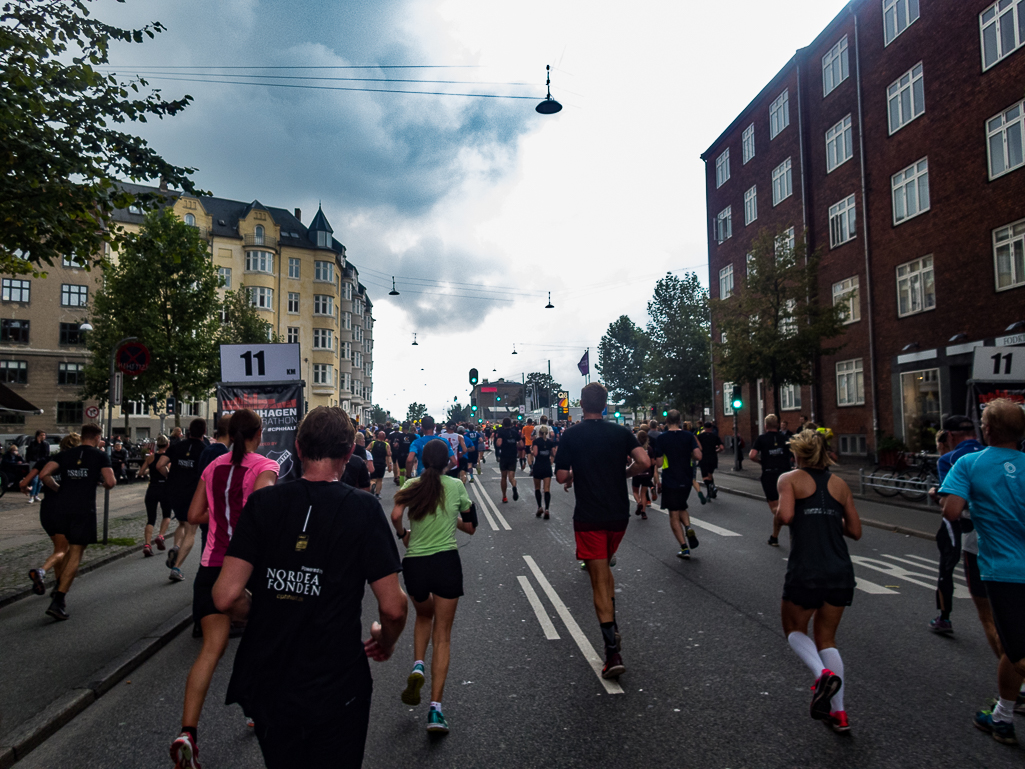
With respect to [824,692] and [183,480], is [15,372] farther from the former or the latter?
[824,692]

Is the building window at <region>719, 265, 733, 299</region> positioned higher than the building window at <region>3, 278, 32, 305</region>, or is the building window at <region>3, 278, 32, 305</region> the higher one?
the building window at <region>3, 278, 32, 305</region>

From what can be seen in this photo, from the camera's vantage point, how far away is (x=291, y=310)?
6100cm

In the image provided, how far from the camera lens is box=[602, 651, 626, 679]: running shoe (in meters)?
4.85

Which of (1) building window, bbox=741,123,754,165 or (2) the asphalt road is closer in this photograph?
(2) the asphalt road

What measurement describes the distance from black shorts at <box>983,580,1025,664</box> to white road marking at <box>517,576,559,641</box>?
3252 millimetres

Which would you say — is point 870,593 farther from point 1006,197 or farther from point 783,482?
point 1006,197

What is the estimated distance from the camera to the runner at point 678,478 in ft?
31.0

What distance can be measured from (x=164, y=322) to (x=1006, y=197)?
31793mm

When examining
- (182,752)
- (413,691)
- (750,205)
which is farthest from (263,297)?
(182,752)

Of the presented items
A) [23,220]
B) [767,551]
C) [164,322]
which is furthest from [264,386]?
[164,322]

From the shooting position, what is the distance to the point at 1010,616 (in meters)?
3.71

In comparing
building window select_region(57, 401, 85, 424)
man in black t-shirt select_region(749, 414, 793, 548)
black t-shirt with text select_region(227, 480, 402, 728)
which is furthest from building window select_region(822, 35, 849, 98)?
building window select_region(57, 401, 85, 424)

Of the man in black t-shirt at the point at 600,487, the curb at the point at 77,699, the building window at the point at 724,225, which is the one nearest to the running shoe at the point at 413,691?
the man in black t-shirt at the point at 600,487

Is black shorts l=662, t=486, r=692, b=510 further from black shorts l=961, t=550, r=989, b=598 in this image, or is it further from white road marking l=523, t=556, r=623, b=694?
black shorts l=961, t=550, r=989, b=598
